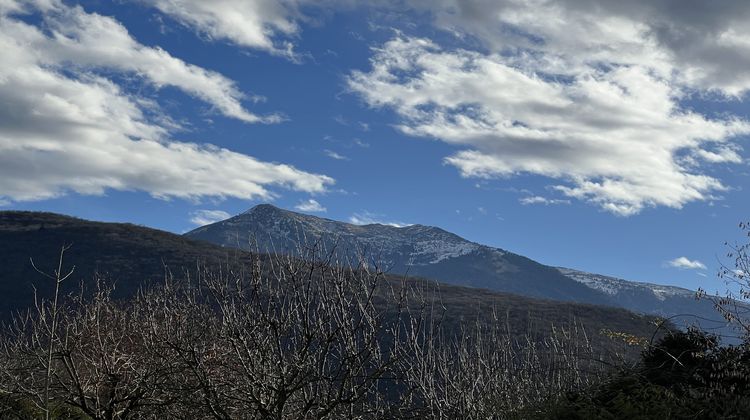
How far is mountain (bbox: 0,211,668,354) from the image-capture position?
5276 inches

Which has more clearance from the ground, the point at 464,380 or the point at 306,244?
the point at 306,244

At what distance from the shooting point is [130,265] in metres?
163

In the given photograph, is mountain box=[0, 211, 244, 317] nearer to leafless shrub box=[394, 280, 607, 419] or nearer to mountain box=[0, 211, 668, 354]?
mountain box=[0, 211, 668, 354]

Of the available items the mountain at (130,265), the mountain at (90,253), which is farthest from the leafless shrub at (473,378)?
the mountain at (90,253)

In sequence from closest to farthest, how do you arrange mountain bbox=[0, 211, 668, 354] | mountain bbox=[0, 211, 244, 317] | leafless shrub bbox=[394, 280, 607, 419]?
leafless shrub bbox=[394, 280, 607, 419] → mountain bbox=[0, 211, 668, 354] → mountain bbox=[0, 211, 244, 317]

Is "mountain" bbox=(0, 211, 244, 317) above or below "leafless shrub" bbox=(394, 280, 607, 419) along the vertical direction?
above

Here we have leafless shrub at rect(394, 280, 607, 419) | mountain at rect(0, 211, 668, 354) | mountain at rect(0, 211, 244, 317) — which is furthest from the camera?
mountain at rect(0, 211, 244, 317)

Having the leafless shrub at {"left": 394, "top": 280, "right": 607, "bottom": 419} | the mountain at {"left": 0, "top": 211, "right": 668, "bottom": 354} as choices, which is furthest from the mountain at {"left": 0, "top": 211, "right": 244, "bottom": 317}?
the leafless shrub at {"left": 394, "top": 280, "right": 607, "bottom": 419}

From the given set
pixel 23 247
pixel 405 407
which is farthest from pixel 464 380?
pixel 23 247

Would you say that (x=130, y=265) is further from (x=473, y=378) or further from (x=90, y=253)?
(x=473, y=378)

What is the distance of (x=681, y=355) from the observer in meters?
11.3

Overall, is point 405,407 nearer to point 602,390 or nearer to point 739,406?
point 602,390

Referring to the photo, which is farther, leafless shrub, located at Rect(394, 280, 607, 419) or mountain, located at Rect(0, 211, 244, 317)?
mountain, located at Rect(0, 211, 244, 317)

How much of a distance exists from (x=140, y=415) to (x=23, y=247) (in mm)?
175264
